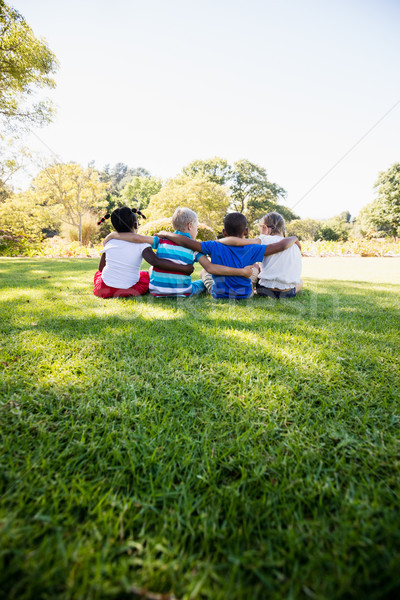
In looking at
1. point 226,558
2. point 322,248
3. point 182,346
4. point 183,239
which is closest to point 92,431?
point 226,558

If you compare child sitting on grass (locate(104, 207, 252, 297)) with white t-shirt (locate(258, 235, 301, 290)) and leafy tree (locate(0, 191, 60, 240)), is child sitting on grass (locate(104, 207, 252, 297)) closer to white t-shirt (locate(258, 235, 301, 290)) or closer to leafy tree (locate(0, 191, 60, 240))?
white t-shirt (locate(258, 235, 301, 290))

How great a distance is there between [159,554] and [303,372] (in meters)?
1.28

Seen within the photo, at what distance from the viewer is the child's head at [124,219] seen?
3.49 meters

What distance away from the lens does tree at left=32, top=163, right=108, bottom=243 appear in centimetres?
1777

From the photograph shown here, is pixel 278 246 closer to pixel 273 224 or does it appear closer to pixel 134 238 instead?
pixel 273 224

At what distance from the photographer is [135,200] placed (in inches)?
1674

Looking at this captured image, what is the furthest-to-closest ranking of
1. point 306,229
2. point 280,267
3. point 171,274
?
1. point 306,229
2. point 280,267
3. point 171,274

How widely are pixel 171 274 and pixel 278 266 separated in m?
1.58

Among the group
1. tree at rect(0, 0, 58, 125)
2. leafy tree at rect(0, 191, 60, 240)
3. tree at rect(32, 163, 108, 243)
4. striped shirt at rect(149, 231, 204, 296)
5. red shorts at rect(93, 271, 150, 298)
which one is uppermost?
tree at rect(0, 0, 58, 125)

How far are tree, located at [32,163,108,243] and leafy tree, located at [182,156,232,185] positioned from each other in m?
18.1

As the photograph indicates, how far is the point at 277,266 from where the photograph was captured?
391cm

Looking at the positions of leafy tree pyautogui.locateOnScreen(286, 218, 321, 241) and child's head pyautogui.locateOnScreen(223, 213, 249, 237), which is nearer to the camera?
child's head pyautogui.locateOnScreen(223, 213, 249, 237)

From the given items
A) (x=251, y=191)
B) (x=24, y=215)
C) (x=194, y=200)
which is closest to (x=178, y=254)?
(x=24, y=215)

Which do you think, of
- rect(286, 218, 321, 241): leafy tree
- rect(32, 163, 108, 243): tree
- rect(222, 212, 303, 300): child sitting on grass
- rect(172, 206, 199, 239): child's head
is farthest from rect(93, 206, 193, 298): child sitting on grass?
rect(286, 218, 321, 241): leafy tree
